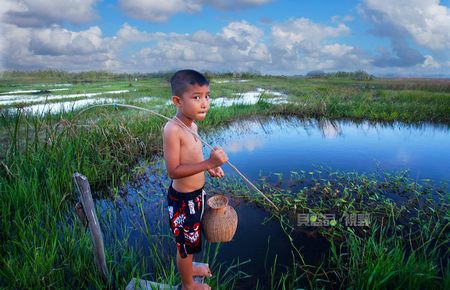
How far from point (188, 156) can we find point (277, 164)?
437 centimetres

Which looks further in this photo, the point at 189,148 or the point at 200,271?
the point at 200,271

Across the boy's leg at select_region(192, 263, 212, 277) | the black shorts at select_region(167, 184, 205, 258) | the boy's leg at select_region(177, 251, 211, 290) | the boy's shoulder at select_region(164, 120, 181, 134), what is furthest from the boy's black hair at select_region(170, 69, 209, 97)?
the boy's leg at select_region(192, 263, 212, 277)

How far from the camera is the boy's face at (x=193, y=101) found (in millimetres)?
1782

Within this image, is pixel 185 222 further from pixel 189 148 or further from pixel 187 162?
pixel 189 148

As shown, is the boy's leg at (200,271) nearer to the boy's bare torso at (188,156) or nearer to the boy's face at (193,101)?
the boy's bare torso at (188,156)

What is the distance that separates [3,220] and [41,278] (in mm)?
939

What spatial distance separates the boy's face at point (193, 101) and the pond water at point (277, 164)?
158cm

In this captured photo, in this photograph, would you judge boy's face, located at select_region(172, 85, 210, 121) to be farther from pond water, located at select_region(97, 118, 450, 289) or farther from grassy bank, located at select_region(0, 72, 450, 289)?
pond water, located at select_region(97, 118, 450, 289)

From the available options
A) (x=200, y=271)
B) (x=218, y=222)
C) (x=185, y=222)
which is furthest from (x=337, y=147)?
(x=185, y=222)

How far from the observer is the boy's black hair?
1.77m

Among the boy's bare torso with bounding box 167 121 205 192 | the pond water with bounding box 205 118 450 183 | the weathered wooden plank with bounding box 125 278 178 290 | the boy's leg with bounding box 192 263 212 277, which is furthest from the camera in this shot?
the pond water with bounding box 205 118 450 183

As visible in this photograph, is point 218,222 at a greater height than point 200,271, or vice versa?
point 218,222

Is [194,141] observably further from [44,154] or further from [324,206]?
[44,154]

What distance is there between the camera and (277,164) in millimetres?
6074
